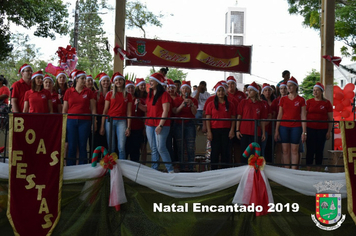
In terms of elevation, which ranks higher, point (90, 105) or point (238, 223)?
point (90, 105)

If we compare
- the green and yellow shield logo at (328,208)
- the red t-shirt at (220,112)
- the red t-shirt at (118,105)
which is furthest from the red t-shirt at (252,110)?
the red t-shirt at (118,105)

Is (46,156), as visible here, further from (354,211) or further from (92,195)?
(354,211)

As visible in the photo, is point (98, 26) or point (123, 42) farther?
point (98, 26)

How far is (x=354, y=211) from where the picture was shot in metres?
6.31

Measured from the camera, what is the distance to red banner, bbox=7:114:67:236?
19.8 ft

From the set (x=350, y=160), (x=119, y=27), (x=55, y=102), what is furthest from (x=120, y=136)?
(x=119, y=27)

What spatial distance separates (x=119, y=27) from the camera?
973 centimetres

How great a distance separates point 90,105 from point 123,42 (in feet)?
9.24

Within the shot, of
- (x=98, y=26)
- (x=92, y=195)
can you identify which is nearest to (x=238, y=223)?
(x=92, y=195)

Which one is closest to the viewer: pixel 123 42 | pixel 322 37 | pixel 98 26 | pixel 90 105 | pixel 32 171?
pixel 32 171

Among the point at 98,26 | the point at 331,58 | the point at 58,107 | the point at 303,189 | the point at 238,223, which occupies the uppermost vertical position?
the point at 98,26

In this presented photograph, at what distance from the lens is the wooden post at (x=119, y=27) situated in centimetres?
962

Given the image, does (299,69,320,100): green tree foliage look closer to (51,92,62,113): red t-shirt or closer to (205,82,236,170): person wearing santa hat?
(205,82,236,170): person wearing santa hat

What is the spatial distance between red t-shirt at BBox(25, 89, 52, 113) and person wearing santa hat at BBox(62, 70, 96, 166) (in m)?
0.29
